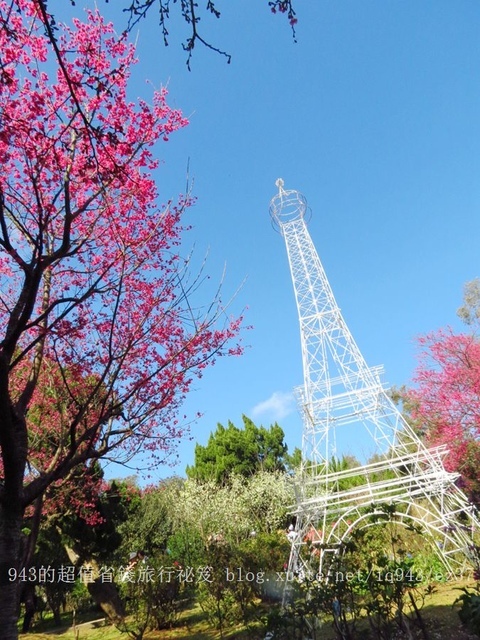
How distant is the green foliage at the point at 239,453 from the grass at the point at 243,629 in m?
14.3

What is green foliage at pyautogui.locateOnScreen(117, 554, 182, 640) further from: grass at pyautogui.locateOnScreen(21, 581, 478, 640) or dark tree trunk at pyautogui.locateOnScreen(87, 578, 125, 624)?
dark tree trunk at pyautogui.locateOnScreen(87, 578, 125, 624)

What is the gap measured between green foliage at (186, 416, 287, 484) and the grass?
47.0 ft

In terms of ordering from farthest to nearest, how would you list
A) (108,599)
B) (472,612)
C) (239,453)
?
(239,453)
(108,599)
(472,612)

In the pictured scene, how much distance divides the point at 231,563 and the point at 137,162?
764 cm

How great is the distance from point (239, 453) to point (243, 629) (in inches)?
824

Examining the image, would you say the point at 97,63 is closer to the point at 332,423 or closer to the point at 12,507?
the point at 12,507

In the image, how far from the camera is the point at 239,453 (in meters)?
28.2

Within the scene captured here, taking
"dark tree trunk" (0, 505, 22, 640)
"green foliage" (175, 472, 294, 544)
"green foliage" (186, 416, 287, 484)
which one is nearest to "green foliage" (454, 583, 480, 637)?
"dark tree trunk" (0, 505, 22, 640)

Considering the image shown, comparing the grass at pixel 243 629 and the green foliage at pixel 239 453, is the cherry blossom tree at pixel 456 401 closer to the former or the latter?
the grass at pixel 243 629

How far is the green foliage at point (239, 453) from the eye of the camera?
27006 mm

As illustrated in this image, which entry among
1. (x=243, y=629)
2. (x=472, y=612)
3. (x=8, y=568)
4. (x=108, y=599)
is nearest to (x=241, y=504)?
(x=108, y=599)

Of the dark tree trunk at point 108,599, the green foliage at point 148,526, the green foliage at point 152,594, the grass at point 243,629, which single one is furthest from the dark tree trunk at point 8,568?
the green foliage at point 148,526

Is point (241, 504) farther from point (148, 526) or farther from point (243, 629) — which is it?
point (243, 629)

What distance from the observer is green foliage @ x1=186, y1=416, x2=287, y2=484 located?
2701 cm
